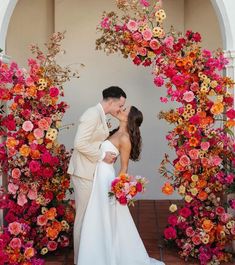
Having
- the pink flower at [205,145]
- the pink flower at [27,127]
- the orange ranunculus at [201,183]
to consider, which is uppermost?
the pink flower at [27,127]

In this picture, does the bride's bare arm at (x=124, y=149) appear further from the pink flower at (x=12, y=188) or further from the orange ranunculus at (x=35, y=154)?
the pink flower at (x=12, y=188)

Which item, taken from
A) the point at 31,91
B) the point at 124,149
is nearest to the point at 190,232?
the point at 124,149

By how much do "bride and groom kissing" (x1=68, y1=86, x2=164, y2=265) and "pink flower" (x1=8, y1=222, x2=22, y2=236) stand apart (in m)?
0.60

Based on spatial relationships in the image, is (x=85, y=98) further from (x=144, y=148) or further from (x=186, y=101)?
(x=186, y=101)

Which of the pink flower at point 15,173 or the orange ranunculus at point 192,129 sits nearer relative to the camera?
the pink flower at point 15,173

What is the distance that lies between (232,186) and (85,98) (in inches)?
161

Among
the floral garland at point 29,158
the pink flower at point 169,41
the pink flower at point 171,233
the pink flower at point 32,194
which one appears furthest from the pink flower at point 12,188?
the pink flower at point 169,41

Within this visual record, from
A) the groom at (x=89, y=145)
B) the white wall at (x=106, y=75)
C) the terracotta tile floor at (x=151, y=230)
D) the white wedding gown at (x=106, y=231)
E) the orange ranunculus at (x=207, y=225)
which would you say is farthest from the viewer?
the white wall at (x=106, y=75)

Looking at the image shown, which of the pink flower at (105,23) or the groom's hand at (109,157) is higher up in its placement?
the pink flower at (105,23)

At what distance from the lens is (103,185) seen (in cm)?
540

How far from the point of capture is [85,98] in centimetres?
917

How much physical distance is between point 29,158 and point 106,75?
3841mm

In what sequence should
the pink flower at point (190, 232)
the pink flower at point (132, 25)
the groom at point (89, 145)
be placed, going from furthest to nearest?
the pink flower at point (190, 232), the pink flower at point (132, 25), the groom at point (89, 145)

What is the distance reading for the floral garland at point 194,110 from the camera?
5.59m
